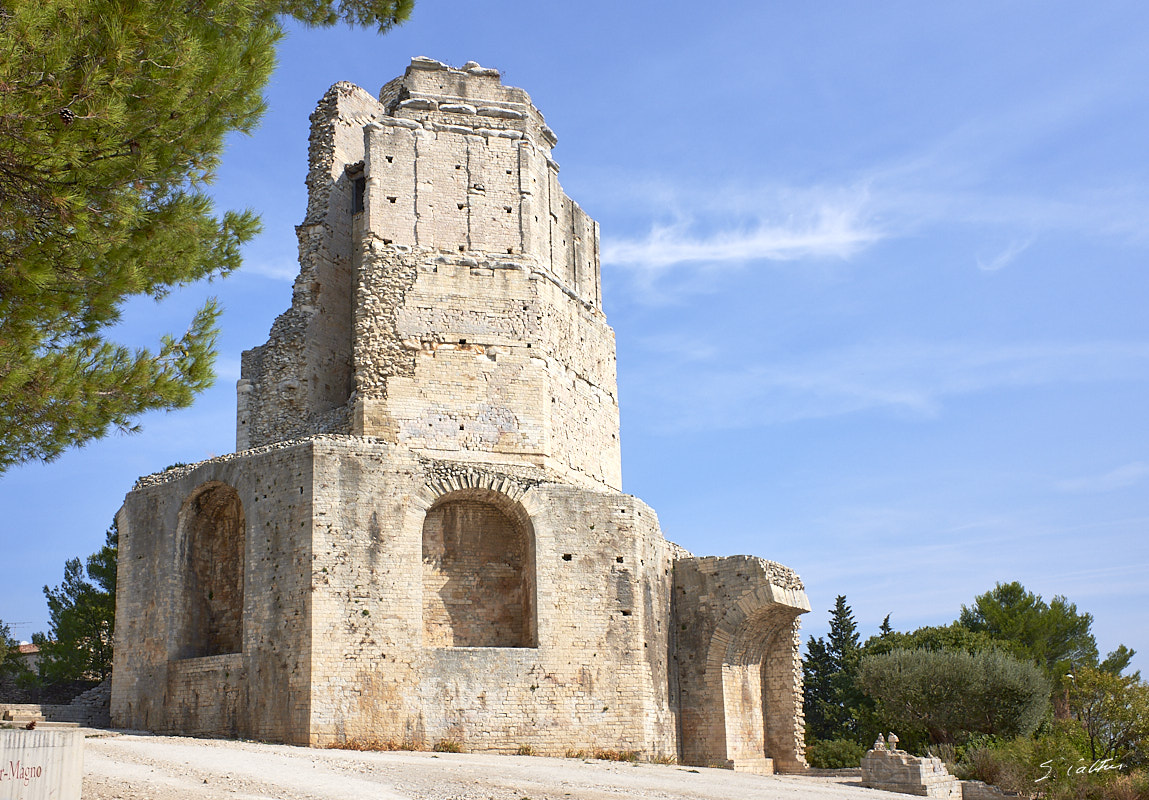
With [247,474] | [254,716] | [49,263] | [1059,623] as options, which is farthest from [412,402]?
[1059,623]

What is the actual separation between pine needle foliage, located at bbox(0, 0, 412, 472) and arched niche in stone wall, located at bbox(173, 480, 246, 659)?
7.98m

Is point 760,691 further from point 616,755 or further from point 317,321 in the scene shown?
point 317,321

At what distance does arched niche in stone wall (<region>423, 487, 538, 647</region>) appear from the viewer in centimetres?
1730

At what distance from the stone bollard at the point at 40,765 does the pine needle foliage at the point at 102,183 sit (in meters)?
2.57

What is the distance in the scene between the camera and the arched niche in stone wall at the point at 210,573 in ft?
56.3

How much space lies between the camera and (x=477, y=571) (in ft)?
58.0

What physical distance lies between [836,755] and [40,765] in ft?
60.8

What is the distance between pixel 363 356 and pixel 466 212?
3355 mm

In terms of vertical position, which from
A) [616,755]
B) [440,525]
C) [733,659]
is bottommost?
[616,755]

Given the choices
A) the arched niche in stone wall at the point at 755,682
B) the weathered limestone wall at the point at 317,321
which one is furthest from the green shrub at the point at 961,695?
the weathered limestone wall at the point at 317,321

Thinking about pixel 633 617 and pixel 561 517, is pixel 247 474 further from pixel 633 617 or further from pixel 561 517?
pixel 633 617

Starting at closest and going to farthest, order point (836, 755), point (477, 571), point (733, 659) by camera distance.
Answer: point (477, 571), point (733, 659), point (836, 755)
